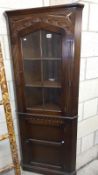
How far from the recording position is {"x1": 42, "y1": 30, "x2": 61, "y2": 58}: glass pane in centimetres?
144

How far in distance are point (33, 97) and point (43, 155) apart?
669 millimetres

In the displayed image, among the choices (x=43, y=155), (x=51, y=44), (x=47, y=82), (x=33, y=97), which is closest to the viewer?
(x=51, y=44)

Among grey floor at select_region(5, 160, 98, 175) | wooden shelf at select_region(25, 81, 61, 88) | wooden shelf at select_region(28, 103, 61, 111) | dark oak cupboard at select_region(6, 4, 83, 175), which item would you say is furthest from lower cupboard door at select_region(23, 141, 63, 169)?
wooden shelf at select_region(25, 81, 61, 88)

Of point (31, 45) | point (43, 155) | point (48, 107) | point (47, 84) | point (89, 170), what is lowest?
point (89, 170)

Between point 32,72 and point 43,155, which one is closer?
point 32,72

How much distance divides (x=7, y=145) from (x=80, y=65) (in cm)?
118

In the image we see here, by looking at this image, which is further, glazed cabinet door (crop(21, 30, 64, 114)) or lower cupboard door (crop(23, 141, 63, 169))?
lower cupboard door (crop(23, 141, 63, 169))

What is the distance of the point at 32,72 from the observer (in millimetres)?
1651

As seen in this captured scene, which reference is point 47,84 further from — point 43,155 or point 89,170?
point 89,170

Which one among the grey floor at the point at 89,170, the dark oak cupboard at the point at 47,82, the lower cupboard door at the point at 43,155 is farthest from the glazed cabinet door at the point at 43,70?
the grey floor at the point at 89,170

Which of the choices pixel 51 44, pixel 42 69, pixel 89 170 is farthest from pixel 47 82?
pixel 89 170

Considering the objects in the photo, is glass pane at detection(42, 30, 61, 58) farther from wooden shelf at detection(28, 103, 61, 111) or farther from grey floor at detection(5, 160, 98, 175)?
grey floor at detection(5, 160, 98, 175)

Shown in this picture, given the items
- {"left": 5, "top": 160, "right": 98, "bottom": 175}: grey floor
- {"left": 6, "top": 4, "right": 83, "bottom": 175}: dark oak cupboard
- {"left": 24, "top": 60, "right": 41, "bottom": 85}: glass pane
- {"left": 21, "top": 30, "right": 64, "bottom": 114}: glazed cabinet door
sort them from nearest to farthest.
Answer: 1. {"left": 6, "top": 4, "right": 83, "bottom": 175}: dark oak cupboard
2. {"left": 21, "top": 30, "right": 64, "bottom": 114}: glazed cabinet door
3. {"left": 24, "top": 60, "right": 41, "bottom": 85}: glass pane
4. {"left": 5, "top": 160, "right": 98, "bottom": 175}: grey floor

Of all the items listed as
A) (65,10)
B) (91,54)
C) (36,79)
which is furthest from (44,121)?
(65,10)
